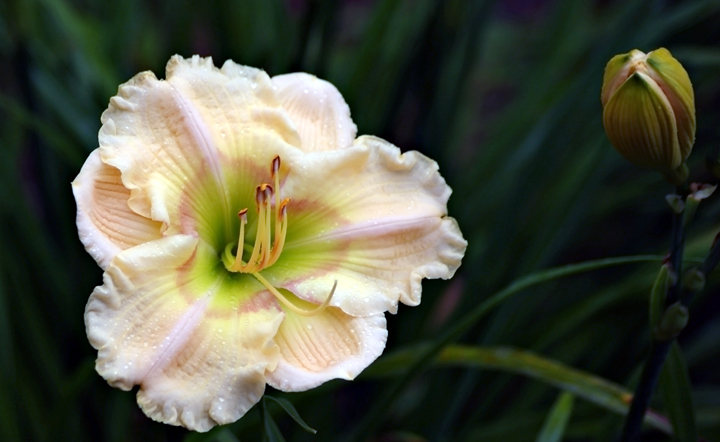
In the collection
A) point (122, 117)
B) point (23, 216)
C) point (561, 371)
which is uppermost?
point (122, 117)

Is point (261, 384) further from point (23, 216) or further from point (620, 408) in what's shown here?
point (23, 216)

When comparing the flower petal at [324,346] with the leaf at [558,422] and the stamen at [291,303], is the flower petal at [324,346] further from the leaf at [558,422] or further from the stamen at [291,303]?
the leaf at [558,422]

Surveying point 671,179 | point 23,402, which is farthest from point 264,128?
point 23,402

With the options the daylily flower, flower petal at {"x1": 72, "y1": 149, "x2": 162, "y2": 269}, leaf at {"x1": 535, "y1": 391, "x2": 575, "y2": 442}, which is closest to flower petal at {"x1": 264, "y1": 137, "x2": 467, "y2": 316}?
the daylily flower

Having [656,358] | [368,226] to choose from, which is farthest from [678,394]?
[368,226]

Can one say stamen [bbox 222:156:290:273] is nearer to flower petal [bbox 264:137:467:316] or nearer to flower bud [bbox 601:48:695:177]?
flower petal [bbox 264:137:467:316]
